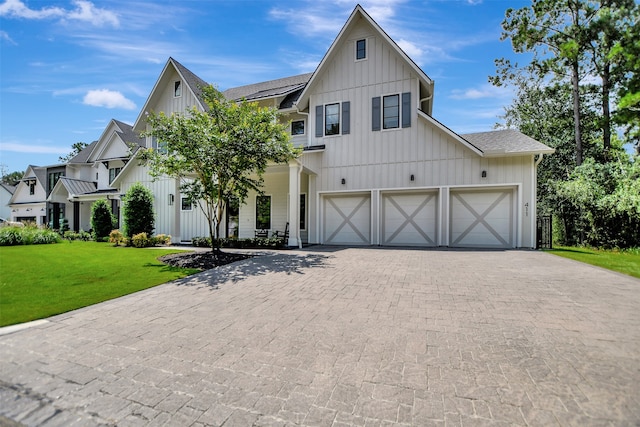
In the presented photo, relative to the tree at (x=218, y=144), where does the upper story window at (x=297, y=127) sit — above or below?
above

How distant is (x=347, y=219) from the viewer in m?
13.7

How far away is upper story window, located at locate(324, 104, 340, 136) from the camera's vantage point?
13619mm

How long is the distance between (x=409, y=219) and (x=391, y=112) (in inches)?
187

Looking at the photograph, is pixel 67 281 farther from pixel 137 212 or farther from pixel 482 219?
pixel 482 219

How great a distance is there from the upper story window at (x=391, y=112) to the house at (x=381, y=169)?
4 centimetres

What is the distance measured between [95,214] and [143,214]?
443 cm

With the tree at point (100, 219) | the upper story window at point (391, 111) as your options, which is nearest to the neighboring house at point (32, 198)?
the tree at point (100, 219)

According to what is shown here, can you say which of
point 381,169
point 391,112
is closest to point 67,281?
point 381,169

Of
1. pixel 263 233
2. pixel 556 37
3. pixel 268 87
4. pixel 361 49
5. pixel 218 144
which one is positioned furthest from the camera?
pixel 268 87


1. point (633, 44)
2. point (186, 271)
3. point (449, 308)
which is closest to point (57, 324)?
point (186, 271)

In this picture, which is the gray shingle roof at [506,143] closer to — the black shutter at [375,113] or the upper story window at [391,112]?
the upper story window at [391,112]

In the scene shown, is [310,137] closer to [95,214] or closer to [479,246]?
[479,246]

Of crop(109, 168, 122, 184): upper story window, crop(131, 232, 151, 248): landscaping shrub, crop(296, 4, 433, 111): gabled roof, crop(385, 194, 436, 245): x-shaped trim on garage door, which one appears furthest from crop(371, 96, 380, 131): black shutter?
crop(109, 168, 122, 184): upper story window

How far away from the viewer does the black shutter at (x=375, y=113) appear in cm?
1296
